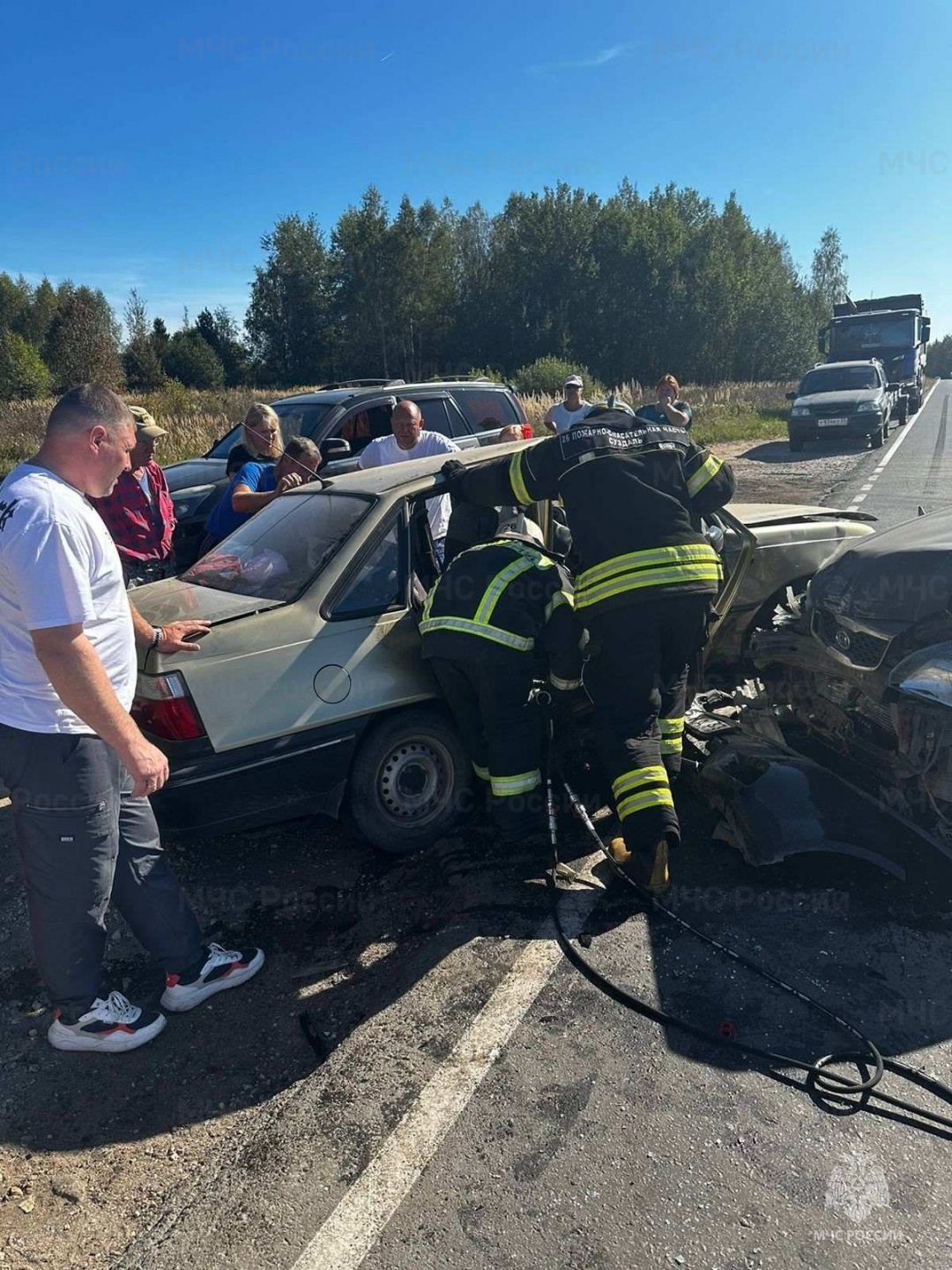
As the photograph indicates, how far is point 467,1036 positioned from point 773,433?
25636mm

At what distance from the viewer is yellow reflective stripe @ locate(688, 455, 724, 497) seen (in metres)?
3.67

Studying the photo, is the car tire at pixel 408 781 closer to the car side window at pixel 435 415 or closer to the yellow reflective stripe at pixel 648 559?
the yellow reflective stripe at pixel 648 559

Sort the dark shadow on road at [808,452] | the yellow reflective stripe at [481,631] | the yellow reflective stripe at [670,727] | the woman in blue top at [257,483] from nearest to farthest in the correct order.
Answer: the yellow reflective stripe at [481,631] → the yellow reflective stripe at [670,727] → the woman in blue top at [257,483] → the dark shadow on road at [808,452]

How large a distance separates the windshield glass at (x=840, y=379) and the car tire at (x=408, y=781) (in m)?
18.6

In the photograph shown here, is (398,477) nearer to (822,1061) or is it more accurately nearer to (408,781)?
(408,781)

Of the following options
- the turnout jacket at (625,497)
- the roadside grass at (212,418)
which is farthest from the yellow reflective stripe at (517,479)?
the roadside grass at (212,418)

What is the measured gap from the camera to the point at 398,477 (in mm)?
4000

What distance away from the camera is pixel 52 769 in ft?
8.21

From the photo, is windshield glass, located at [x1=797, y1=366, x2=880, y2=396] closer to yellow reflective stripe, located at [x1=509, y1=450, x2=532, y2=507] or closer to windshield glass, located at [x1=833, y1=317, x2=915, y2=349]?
windshield glass, located at [x1=833, y1=317, x2=915, y2=349]

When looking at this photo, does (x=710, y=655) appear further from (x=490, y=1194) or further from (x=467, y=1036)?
(x=490, y=1194)

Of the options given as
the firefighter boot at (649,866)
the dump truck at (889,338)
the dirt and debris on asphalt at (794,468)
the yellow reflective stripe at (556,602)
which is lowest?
the firefighter boot at (649,866)

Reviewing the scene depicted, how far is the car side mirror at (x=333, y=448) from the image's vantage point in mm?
7246

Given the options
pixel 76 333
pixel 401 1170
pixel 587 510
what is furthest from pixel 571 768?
pixel 76 333

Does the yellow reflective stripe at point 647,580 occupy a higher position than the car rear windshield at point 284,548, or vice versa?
the car rear windshield at point 284,548
